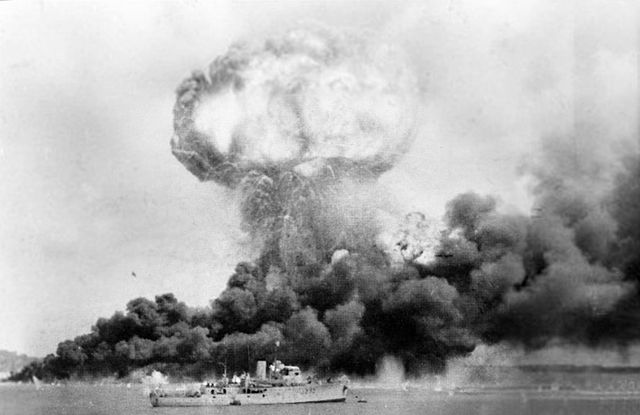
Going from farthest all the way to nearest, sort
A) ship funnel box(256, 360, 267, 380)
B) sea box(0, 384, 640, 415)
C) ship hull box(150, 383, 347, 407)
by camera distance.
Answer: ship funnel box(256, 360, 267, 380)
ship hull box(150, 383, 347, 407)
sea box(0, 384, 640, 415)

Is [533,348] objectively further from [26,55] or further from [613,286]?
[26,55]

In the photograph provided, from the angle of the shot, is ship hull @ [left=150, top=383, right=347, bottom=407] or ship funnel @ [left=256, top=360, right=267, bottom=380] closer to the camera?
ship hull @ [left=150, top=383, right=347, bottom=407]

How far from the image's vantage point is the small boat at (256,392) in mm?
42031

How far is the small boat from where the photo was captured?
42031 mm

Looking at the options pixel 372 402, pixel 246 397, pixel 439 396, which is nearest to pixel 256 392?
pixel 246 397

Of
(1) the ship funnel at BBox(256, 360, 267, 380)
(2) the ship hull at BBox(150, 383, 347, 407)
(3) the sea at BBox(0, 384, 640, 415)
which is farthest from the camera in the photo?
(1) the ship funnel at BBox(256, 360, 267, 380)

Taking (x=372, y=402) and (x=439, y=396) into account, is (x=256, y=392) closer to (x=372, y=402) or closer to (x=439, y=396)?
(x=372, y=402)

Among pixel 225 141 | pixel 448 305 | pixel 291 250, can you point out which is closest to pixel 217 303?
pixel 291 250

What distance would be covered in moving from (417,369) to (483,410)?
7610 millimetres

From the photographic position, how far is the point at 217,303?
4334 centimetres

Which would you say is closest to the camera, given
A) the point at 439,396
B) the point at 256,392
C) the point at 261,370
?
the point at 256,392

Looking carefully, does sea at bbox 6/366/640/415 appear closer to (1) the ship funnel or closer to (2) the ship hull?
(2) the ship hull

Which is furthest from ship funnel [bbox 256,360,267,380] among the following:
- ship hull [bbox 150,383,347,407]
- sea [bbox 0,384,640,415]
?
sea [bbox 0,384,640,415]

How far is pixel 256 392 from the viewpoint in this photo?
42.6 metres
